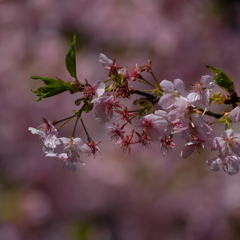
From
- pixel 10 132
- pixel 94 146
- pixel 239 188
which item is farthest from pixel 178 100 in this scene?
pixel 10 132

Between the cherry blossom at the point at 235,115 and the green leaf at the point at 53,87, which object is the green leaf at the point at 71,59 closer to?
the green leaf at the point at 53,87

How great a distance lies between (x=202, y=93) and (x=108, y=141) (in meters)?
2.98

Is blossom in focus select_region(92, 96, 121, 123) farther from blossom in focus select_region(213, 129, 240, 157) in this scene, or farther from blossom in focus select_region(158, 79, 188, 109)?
blossom in focus select_region(213, 129, 240, 157)

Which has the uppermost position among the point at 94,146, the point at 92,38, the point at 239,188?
the point at 94,146

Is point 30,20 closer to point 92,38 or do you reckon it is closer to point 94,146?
point 92,38

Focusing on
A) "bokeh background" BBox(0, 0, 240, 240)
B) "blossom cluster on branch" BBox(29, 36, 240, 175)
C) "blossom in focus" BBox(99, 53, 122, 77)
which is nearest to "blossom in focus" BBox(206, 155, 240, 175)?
"blossom cluster on branch" BBox(29, 36, 240, 175)

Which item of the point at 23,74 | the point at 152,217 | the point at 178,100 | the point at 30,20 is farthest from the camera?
the point at 30,20

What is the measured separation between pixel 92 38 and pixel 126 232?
5.12ft

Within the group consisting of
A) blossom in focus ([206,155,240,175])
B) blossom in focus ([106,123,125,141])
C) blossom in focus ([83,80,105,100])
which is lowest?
blossom in focus ([206,155,240,175])

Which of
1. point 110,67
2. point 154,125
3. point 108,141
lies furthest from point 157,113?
point 108,141

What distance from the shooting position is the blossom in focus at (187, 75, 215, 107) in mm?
808

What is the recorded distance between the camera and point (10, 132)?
372 centimetres

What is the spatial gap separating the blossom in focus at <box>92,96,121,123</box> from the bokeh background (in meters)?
2.43

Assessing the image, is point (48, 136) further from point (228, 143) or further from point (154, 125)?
point (228, 143)
